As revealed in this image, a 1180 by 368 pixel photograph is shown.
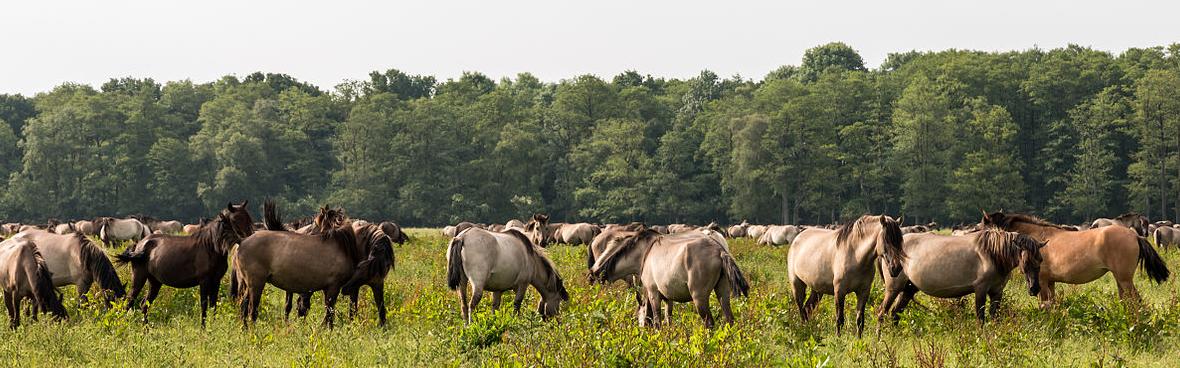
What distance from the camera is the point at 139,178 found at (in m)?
101

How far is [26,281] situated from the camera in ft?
41.7

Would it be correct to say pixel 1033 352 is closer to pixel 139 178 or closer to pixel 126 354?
pixel 126 354

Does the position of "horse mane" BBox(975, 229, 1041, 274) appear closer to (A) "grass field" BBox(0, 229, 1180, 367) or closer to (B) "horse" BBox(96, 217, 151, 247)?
(A) "grass field" BBox(0, 229, 1180, 367)

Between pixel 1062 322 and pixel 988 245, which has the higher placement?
pixel 988 245

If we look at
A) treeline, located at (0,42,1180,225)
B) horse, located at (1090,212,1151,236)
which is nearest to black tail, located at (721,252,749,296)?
horse, located at (1090,212,1151,236)

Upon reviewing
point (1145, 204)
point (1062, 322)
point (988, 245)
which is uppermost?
point (988, 245)

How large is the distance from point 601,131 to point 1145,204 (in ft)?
151

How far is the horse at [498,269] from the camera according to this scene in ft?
43.7

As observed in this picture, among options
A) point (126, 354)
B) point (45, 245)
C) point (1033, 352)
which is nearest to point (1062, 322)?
point (1033, 352)

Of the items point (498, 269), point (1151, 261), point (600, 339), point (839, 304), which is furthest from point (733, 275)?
point (1151, 261)

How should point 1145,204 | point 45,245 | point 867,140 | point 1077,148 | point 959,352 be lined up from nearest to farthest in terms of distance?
point 959,352, point 45,245, point 1145,204, point 1077,148, point 867,140

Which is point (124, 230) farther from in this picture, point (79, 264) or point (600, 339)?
point (600, 339)

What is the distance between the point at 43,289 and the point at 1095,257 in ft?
47.7

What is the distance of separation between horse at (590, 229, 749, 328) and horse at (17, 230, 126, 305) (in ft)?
23.6
